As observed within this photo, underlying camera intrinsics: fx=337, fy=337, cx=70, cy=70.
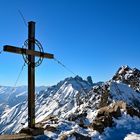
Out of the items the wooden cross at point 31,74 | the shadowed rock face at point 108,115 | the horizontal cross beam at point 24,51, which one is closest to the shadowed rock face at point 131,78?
the shadowed rock face at point 108,115

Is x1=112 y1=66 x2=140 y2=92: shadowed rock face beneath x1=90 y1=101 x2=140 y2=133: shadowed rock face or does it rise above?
above

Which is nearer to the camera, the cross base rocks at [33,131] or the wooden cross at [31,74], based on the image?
the cross base rocks at [33,131]

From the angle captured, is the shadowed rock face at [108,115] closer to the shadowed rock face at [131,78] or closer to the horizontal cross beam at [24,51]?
the horizontal cross beam at [24,51]

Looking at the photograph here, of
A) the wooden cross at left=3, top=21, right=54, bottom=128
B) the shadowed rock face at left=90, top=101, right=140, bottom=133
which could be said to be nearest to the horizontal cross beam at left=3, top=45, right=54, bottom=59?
the wooden cross at left=3, top=21, right=54, bottom=128

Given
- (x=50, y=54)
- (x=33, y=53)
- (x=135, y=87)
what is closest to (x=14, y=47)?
(x=33, y=53)

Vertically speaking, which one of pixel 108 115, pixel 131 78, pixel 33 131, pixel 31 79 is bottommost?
pixel 33 131

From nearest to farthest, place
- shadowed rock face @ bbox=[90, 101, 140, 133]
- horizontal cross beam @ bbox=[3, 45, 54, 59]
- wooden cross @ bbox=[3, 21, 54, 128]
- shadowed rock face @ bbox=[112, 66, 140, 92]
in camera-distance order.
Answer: horizontal cross beam @ bbox=[3, 45, 54, 59] → wooden cross @ bbox=[3, 21, 54, 128] → shadowed rock face @ bbox=[90, 101, 140, 133] → shadowed rock face @ bbox=[112, 66, 140, 92]

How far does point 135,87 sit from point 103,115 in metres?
136

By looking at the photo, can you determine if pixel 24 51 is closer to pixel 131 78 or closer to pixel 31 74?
pixel 31 74

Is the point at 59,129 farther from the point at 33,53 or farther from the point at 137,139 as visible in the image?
the point at 33,53

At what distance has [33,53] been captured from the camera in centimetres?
1344

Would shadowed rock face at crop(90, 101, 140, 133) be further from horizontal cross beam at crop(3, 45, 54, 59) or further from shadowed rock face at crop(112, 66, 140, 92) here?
shadowed rock face at crop(112, 66, 140, 92)

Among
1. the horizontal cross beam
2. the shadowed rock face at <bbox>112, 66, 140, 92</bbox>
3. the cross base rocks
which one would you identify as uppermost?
the shadowed rock face at <bbox>112, 66, 140, 92</bbox>

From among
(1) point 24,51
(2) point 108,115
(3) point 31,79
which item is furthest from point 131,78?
(1) point 24,51
